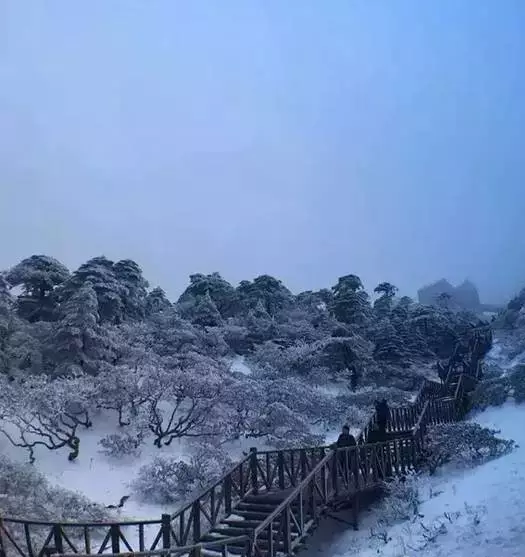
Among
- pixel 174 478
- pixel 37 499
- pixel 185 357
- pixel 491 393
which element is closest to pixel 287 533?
pixel 174 478

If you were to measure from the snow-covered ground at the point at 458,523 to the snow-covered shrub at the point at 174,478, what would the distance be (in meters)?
3.40

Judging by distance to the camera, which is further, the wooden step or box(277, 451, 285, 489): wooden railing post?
box(277, 451, 285, 489): wooden railing post

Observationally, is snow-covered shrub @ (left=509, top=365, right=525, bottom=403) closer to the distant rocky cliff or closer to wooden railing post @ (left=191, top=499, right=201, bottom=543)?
wooden railing post @ (left=191, top=499, right=201, bottom=543)

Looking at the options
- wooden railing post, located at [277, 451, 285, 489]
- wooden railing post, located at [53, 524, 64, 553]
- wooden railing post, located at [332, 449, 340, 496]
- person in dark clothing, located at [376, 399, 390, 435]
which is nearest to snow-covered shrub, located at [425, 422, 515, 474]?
person in dark clothing, located at [376, 399, 390, 435]

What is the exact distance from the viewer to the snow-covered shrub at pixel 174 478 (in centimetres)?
1472

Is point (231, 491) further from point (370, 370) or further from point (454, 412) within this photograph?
point (370, 370)

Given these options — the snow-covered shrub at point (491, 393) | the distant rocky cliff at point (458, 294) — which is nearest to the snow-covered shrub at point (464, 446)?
the snow-covered shrub at point (491, 393)

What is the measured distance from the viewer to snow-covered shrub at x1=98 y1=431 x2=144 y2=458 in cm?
1638

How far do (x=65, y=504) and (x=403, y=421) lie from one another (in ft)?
32.7

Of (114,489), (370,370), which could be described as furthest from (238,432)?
(370,370)

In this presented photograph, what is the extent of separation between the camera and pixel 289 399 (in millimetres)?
19609

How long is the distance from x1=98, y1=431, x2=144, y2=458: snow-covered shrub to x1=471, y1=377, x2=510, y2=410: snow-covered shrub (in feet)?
38.0

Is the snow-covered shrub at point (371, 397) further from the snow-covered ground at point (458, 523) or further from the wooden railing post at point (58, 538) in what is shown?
the wooden railing post at point (58, 538)

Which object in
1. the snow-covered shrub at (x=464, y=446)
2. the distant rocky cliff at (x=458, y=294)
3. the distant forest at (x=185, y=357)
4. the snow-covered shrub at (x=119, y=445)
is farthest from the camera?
the distant rocky cliff at (x=458, y=294)
